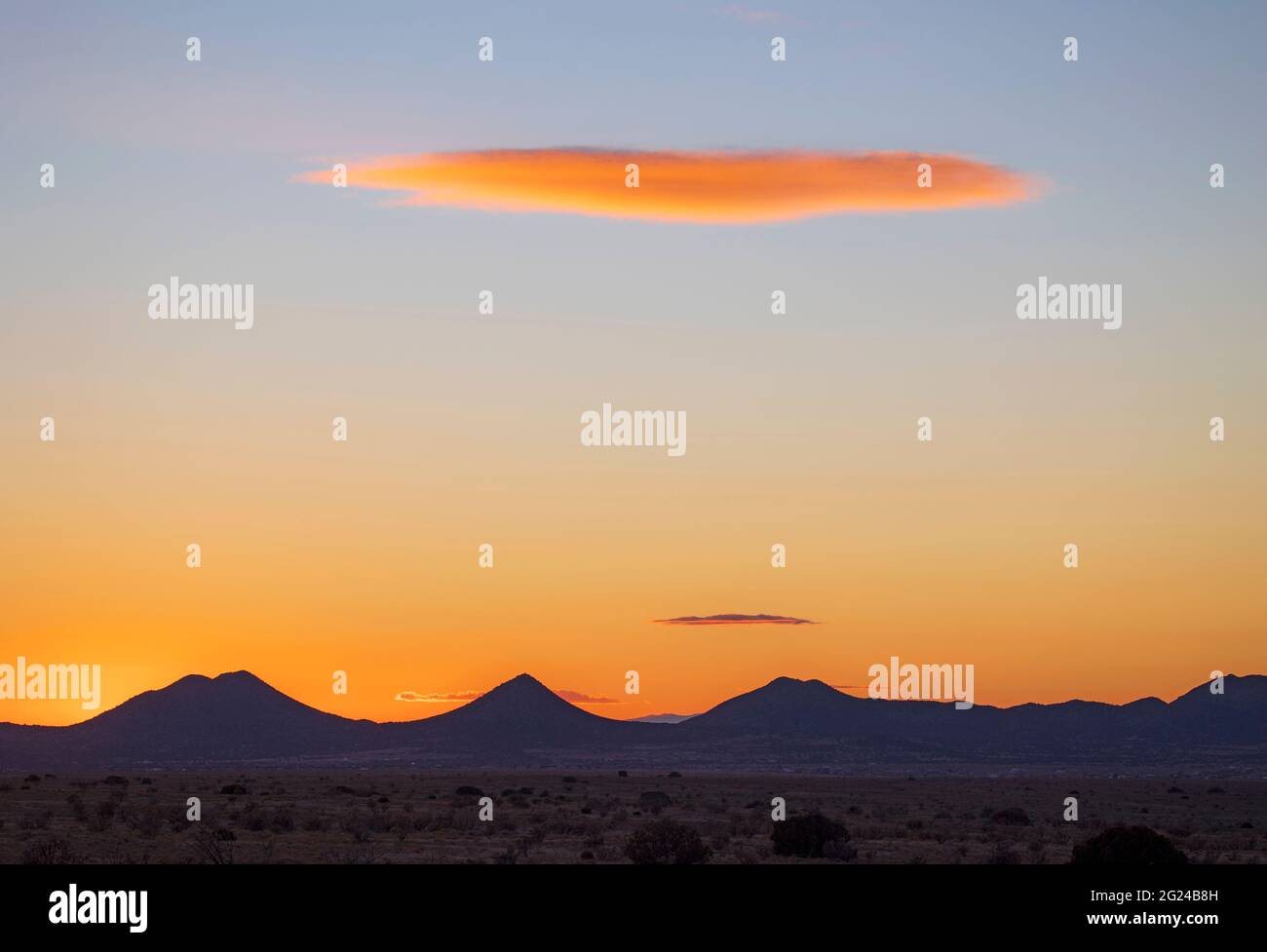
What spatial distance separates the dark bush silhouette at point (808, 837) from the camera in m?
50.0

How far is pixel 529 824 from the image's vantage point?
203 ft

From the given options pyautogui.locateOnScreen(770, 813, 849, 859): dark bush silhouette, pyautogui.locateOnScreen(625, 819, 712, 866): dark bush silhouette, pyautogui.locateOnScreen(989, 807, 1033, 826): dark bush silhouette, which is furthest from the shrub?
pyautogui.locateOnScreen(989, 807, 1033, 826): dark bush silhouette

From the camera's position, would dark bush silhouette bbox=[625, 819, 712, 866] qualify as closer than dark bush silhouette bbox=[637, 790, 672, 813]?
Yes

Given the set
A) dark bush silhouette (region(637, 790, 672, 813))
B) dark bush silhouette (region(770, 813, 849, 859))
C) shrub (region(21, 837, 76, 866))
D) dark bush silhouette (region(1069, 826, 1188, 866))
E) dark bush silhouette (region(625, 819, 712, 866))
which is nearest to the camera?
shrub (region(21, 837, 76, 866))

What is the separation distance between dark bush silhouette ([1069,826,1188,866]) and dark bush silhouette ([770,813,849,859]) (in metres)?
7.95

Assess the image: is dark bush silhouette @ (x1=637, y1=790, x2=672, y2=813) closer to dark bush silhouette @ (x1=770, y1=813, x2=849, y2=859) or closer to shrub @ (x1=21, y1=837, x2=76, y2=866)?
dark bush silhouette @ (x1=770, y1=813, x2=849, y2=859)

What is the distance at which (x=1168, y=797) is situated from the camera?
103m

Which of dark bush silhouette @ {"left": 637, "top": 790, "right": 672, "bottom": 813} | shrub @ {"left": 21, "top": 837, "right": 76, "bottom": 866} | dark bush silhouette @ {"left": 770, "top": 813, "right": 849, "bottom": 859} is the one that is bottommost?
dark bush silhouette @ {"left": 637, "top": 790, "right": 672, "bottom": 813}

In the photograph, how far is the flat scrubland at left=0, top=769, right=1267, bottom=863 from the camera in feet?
159

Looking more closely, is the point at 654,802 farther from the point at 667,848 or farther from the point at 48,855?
the point at 48,855

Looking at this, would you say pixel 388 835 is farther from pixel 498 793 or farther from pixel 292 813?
pixel 498 793

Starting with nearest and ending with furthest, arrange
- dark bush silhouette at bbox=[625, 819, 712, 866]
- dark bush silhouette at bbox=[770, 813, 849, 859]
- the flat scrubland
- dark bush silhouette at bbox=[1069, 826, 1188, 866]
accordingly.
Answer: dark bush silhouette at bbox=[1069, 826, 1188, 866] → dark bush silhouette at bbox=[625, 819, 712, 866] → the flat scrubland → dark bush silhouette at bbox=[770, 813, 849, 859]

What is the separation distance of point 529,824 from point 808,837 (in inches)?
585
